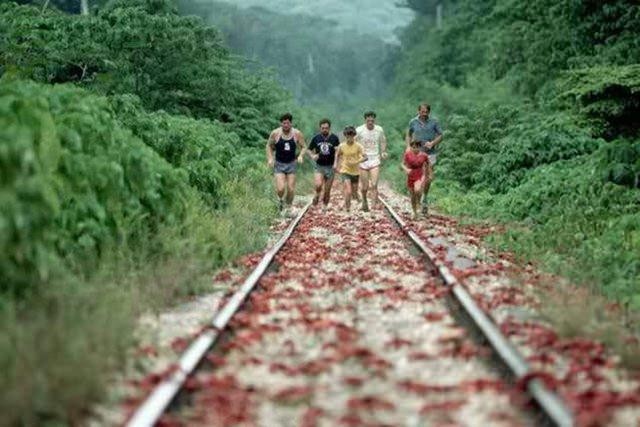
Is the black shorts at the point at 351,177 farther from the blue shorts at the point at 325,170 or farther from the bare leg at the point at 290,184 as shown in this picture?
the bare leg at the point at 290,184

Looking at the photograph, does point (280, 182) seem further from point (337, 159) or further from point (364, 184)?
point (364, 184)

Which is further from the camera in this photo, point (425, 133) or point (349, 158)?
point (349, 158)

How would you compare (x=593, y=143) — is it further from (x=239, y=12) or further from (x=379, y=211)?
(x=239, y=12)

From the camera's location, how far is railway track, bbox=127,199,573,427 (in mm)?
4532

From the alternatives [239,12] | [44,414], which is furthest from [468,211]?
[239,12]

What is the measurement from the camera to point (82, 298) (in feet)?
21.1

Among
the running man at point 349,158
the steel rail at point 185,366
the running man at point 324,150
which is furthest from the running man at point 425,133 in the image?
the steel rail at point 185,366

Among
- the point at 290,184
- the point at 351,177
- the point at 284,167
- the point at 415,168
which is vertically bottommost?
the point at 290,184

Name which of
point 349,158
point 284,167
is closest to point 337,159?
point 349,158

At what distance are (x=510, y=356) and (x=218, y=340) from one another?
232 centimetres

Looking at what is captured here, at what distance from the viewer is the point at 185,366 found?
550 centimetres

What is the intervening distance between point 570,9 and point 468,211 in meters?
11.1

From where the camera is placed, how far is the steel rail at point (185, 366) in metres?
4.52

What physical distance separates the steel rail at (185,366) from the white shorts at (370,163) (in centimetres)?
1017
